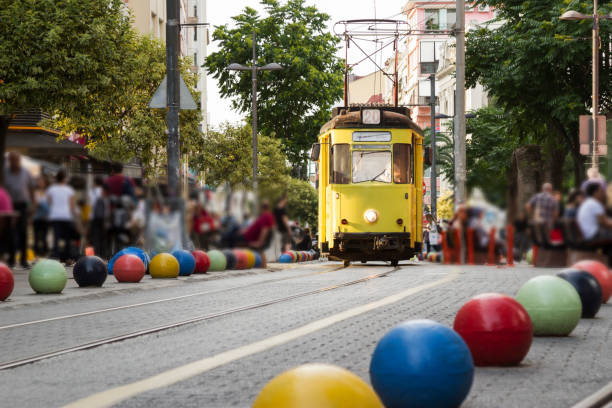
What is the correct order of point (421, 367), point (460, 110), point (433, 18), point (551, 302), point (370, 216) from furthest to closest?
1. point (551, 302)
2. point (421, 367)
3. point (433, 18)
4. point (460, 110)
5. point (370, 216)

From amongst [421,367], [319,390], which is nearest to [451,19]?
[319,390]

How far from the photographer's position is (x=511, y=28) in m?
3.83

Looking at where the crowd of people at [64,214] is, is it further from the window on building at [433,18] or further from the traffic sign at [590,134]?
the window on building at [433,18]

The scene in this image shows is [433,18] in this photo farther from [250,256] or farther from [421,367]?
[421,367]

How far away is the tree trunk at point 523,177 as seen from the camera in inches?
104

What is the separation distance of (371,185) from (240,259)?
0.50m

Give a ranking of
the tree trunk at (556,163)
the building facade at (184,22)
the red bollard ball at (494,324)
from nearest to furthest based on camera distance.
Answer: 1. the tree trunk at (556,163)
2. the building facade at (184,22)
3. the red bollard ball at (494,324)

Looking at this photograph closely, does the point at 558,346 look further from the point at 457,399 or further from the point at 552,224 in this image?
the point at 552,224

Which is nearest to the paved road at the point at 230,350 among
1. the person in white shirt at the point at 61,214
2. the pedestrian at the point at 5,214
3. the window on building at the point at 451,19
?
the window on building at the point at 451,19

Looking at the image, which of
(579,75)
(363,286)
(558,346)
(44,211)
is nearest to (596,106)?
(579,75)

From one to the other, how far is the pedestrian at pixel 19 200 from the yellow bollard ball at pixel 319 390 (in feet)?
42.2

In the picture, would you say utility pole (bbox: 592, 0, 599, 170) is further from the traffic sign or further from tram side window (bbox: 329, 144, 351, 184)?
tram side window (bbox: 329, 144, 351, 184)

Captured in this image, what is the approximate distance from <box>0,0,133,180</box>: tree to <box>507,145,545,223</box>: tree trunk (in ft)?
3.65

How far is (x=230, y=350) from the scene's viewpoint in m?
41.3
